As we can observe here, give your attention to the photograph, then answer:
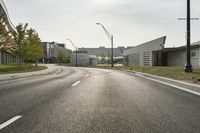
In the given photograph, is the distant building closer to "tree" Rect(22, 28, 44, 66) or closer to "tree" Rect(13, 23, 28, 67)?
"tree" Rect(22, 28, 44, 66)

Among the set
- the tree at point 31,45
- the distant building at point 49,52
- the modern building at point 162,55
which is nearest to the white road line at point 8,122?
A: the modern building at point 162,55

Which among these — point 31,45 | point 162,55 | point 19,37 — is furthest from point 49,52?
point 19,37

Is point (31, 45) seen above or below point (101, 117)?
above

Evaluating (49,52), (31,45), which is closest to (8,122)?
(31,45)

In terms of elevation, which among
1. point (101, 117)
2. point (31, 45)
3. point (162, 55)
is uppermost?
point (31, 45)

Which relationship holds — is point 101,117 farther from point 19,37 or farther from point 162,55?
point 162,55

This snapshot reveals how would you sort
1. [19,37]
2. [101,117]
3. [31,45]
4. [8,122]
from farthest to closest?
1. [31,45]
2. [19,37]
3. [101,117]
4. [8,122]

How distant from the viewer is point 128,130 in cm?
480

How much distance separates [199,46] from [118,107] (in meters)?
35.0

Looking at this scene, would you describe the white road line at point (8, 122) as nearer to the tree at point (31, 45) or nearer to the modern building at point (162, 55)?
the modern building at point (162, 55)

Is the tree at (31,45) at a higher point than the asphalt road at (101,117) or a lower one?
higher

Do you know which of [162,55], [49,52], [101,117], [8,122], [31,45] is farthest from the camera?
[49,52]

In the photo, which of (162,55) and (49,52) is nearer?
(162,55)

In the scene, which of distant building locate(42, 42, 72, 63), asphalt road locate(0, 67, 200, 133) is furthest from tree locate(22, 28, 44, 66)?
distant building locate(42, 42, 72, 63)
